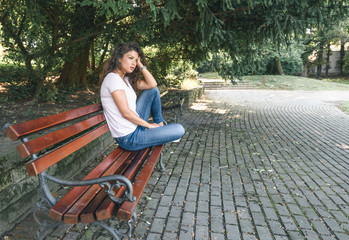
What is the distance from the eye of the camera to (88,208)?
1887mm

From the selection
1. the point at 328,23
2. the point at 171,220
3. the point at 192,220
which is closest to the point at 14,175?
Answer: the point at 171,220

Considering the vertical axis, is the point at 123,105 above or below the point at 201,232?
above

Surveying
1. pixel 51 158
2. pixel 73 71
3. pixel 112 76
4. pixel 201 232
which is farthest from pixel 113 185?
pixel 73 71

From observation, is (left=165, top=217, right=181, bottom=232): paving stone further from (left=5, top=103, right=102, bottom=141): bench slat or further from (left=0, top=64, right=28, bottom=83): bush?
(left=0, top=64, right=28, bottom=83): bush

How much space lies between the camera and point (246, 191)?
132 inches

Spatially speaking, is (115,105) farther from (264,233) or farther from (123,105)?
(264,233)

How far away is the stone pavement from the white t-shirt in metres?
0.88

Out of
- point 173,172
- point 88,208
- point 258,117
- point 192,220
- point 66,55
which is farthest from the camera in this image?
point 258,117

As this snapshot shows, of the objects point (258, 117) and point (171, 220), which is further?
point (258, 117)

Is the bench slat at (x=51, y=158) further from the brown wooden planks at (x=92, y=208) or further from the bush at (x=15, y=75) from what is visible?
the bush at (x=15, y=75)

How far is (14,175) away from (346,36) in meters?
34.5

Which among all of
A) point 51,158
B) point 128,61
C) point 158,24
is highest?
point 158,24

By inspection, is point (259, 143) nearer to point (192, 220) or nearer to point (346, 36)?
point (192, 220)

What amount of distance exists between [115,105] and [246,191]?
200cm
